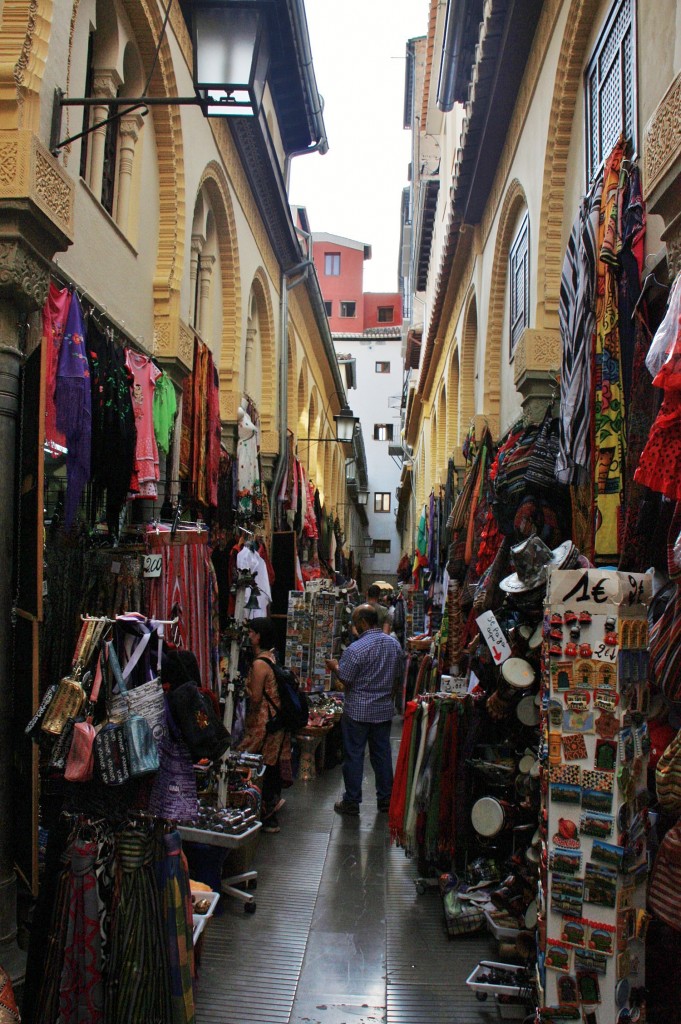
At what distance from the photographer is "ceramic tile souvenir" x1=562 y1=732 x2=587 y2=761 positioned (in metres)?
3.27

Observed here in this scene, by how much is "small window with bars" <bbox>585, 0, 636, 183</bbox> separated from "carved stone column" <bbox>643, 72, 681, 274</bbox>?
1.08 meters

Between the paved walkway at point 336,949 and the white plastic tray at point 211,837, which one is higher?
the white plastic tray at point 211,837

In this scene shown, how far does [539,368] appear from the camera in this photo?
6.57 metres

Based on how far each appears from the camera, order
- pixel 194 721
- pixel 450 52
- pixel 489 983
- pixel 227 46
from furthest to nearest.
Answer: pixel 450 52
pixel 227 46
pixel 489 983
pixel 194 721

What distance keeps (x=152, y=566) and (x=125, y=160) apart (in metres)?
3.31

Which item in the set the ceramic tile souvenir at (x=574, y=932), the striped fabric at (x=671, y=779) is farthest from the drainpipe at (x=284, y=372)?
the striped fabric at (x=671, y=779)

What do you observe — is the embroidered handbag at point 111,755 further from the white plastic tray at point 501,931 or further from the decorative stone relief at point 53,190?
the decorative stone relief at point 53,190

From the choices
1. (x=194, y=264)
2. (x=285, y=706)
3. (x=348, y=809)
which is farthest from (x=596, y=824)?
(x=194, y=264)

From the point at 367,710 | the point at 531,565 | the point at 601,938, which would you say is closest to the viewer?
the point at 601,938

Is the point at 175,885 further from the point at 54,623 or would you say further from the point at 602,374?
the point at 602,374

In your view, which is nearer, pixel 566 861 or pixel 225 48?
pixel 566 861

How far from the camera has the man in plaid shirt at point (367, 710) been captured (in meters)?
7.47

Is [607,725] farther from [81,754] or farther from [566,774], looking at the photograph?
[81,754]

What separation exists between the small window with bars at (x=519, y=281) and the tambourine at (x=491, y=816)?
14.4 feet
